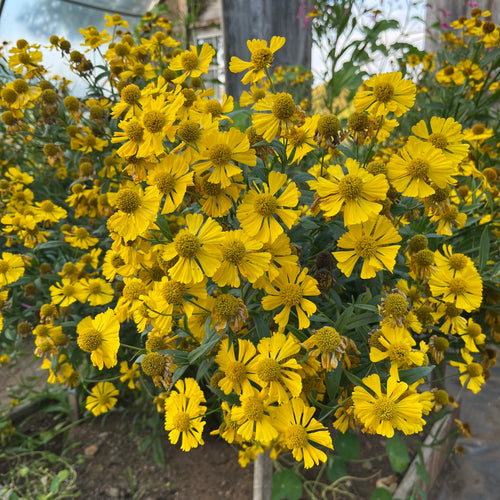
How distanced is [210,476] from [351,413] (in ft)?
4.15

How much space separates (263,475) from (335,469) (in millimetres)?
508

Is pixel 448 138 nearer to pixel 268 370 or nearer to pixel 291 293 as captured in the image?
pixel 291 293

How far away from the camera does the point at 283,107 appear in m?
0.67

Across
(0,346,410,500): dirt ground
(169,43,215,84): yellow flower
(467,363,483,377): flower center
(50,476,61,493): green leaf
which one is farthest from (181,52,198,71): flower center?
(50,476,61,493): green leaf

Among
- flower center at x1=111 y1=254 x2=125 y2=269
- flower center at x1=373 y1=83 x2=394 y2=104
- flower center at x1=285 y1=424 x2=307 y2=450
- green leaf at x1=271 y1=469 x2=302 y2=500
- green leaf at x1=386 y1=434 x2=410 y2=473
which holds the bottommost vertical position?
green leaf at x1=271 y1=469 x2=302 y2=500

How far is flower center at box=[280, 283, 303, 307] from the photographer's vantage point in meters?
0.66

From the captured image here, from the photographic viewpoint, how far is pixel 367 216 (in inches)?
23.7

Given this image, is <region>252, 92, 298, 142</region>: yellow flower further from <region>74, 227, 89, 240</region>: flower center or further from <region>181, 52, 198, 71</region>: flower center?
<region>74, 227, 89, 240</region>: flower center

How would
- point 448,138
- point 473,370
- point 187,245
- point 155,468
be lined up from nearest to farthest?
point 187,245
point 448,138
point 473,370
point 155,468

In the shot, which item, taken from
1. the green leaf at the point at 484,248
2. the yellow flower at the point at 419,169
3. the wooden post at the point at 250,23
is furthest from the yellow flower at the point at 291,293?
→ the wooden post at the point at 250,23

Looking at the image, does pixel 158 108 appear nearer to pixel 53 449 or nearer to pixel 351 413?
pixel 351 413

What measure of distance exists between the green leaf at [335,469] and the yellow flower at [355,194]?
1352 mm

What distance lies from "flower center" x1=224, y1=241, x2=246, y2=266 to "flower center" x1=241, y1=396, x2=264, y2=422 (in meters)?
0.23

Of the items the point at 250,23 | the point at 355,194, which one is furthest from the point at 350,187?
the point at 250,23
